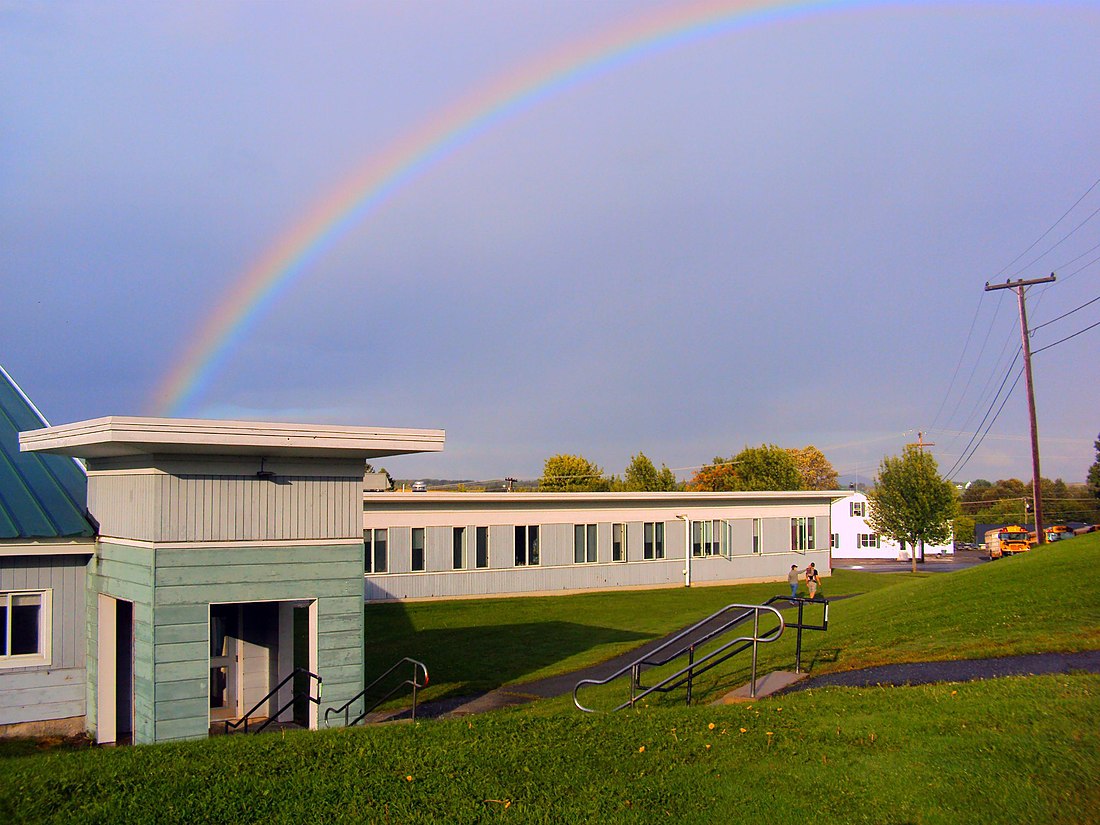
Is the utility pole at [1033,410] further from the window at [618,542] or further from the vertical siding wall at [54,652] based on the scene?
the vertical siding wall at [54,652]

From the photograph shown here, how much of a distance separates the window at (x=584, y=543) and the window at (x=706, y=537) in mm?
5935

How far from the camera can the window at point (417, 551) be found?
36.9 m

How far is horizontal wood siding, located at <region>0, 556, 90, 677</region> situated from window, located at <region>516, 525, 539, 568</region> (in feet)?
83.2

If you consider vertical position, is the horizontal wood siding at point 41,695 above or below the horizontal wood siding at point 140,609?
below

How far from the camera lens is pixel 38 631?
1484 centimetres

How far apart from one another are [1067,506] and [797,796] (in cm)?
13711

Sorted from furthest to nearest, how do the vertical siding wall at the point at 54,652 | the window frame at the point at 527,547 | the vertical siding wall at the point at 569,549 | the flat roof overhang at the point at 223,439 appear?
the window frame at the point at 527,547
the vertical siding wall at the point at 569,549
the vertical siding wall at the point at 54,652
the flat roof overhang at the point at 223,439

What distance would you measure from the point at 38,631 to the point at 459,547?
23.6 metres

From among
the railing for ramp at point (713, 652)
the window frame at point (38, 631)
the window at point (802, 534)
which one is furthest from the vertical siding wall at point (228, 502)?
the window at point (802, 534)

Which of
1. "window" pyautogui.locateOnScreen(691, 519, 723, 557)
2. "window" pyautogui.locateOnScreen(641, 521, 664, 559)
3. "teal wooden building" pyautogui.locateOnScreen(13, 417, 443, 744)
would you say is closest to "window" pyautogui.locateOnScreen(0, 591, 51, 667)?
"teal wooden building" pyautogui.locateOnScreen(13, 417, 443, 744)

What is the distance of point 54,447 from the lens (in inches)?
557

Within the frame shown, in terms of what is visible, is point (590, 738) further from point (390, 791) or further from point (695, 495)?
point (695, 495)

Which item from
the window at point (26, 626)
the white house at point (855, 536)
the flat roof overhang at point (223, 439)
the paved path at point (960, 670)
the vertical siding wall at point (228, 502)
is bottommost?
the white house at point (855, 536)

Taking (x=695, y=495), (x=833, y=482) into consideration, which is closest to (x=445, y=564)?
(x=695, y=495)
